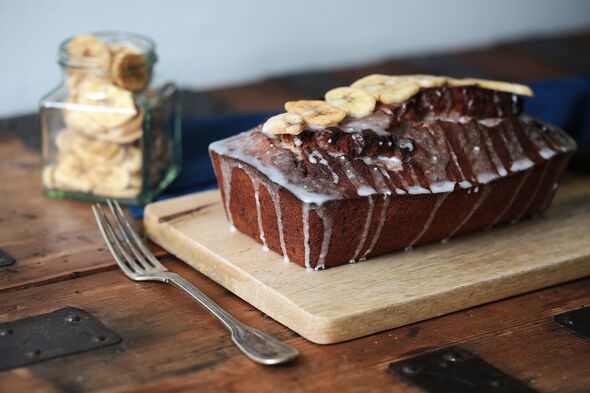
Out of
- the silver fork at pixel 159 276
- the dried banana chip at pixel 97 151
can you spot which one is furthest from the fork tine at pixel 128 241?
the dried banana chip at pixel 97 151

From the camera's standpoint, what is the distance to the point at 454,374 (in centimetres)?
133

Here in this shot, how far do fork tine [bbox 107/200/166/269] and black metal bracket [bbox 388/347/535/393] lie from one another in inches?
18.4

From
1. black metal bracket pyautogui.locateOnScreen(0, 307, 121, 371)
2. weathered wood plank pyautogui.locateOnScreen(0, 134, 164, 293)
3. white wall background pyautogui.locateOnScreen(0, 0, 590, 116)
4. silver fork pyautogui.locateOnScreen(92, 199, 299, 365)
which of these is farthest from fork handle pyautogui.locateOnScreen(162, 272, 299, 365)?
white wall background pyautogui.locateOnScreen(0, 0, 590, 116)

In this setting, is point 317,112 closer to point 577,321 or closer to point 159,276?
point 159,276

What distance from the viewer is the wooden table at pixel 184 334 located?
4.25 ft

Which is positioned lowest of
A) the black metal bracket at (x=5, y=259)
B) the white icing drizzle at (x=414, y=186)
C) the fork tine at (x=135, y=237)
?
the black metal bracket at (x=5, y=259)

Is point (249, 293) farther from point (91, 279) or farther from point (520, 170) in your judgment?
point (520, 170)

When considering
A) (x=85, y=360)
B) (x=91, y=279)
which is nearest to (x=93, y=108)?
(x=91, y=279)

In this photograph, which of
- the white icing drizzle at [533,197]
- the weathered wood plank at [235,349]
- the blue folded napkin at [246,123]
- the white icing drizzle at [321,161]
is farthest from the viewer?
the blue folded napkin at [246,123]

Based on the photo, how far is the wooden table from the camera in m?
1.29

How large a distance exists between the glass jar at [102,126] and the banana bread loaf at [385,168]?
26 cm

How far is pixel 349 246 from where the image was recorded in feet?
5.16

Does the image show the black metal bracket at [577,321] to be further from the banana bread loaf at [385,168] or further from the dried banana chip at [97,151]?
the dried banana chip at [97,151]

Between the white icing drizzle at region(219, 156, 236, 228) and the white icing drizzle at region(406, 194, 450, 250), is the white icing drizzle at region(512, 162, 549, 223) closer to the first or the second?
the white icing drizzle at region(406, 194, 450, 250)
